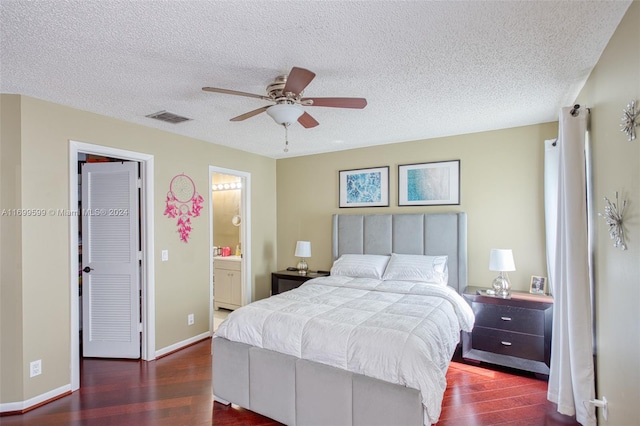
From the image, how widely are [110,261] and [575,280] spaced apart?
424cm

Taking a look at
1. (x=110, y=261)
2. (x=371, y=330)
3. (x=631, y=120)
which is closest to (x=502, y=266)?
(x=371, y=330)

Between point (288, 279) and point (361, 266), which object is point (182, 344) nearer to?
point (288, 279)

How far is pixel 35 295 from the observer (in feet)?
8.93

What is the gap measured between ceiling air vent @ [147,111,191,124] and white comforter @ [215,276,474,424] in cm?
196

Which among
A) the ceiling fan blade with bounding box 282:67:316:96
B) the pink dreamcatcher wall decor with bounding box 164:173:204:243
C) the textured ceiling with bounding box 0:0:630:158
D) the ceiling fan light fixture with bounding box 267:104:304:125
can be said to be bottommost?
the pink dreamcatcher wall decor with bounding box 164:173:204:243

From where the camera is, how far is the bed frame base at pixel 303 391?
1.98 meters

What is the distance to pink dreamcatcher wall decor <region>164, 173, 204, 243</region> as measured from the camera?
12.5 ft

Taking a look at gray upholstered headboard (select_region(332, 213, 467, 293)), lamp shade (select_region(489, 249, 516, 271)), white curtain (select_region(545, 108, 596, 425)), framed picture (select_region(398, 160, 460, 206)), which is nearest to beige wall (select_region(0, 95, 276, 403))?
gray upholstered headboard (select_region(332, 213, 467, 293))

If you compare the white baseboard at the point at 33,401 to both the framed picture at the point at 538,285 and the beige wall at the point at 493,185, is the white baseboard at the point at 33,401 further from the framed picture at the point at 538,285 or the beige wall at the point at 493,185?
the framed picture at the point at 538,285

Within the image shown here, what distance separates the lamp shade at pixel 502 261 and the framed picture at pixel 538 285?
1.00 feet

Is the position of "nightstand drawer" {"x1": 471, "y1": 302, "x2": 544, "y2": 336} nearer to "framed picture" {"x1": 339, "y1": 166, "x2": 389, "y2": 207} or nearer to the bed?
the bed

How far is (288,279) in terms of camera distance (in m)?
4.61

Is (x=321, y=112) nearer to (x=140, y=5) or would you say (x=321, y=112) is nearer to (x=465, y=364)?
(x=140, y=5)

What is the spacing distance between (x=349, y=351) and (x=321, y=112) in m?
2.10
